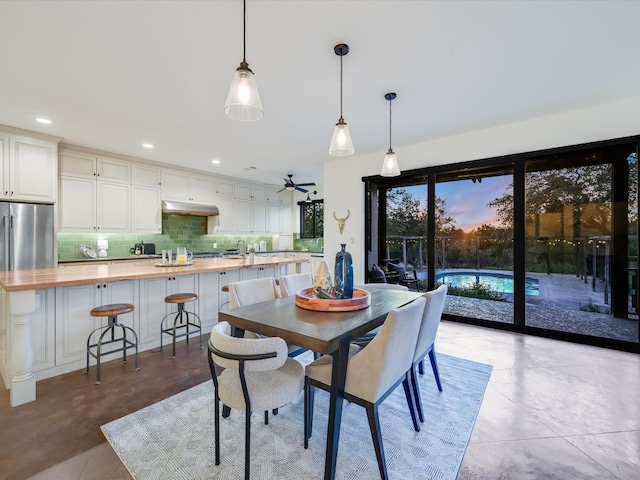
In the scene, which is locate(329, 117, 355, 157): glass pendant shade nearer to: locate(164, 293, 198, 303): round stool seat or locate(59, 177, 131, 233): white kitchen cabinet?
locate(164, 293, 198, 303): round stool seat

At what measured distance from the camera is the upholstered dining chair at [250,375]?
1356 mm

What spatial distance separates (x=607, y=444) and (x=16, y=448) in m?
3.43

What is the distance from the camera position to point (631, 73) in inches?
101

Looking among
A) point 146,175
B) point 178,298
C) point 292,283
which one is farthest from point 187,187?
point 292,283

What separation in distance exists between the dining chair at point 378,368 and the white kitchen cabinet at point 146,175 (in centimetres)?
499

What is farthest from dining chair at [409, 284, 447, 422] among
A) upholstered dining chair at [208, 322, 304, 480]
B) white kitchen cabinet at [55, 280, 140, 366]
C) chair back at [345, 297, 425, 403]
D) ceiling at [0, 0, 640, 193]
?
white kitchen cabinet at [55, 280, 140, 366]

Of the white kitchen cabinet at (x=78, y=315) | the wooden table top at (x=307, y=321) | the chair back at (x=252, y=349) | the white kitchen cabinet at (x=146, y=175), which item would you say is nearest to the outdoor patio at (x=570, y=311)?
the wooden table top at (x=307, y=321)

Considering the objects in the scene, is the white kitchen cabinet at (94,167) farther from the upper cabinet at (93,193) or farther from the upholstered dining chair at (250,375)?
the upholstered dining chair at (250,375)

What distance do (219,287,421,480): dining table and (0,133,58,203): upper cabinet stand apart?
3882mm

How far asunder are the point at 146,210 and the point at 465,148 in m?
5.24

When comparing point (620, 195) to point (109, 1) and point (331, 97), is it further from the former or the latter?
point (109, 1)

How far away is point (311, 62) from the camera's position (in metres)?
2.38

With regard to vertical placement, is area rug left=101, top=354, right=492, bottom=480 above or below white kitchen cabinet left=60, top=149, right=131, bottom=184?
below

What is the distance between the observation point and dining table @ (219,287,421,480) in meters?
1.44
